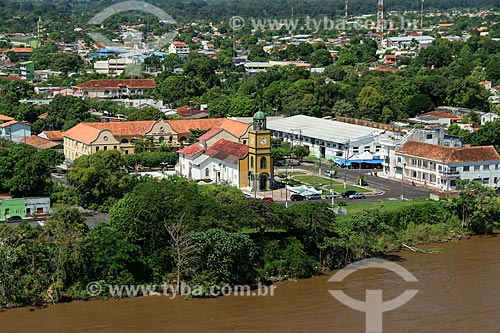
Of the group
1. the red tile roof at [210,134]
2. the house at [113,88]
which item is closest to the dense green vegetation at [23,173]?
the red tile roof at [210,134]

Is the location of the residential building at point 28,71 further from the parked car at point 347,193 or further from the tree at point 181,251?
the tree at point 181,251

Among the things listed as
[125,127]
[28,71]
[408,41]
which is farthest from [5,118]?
[408,41]

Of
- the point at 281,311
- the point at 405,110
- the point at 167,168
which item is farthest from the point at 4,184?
the point at 405,110

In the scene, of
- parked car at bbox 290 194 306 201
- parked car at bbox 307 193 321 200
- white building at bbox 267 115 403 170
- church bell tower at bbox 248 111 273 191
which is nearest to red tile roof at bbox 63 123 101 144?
church bell tower at bbox 248 111 273 191

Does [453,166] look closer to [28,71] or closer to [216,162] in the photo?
[216,162]

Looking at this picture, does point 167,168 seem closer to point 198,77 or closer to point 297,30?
point 198,77

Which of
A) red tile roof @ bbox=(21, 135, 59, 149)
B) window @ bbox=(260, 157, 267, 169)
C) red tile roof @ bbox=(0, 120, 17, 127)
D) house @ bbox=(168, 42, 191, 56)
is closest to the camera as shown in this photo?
window @ bbox=(260, 157, 267, 169)

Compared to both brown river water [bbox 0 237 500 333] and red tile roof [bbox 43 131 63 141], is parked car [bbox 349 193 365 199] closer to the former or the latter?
brown river water [bbox 0 237 500 333]
